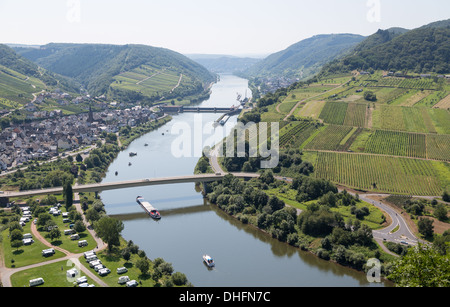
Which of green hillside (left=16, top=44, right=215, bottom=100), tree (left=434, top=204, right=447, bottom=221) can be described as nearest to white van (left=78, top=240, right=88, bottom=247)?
tree (left=434, top=204, right=447, bottom=221)

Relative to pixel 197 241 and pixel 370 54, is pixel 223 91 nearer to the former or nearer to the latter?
pixel 370 54

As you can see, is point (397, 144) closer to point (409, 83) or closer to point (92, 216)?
point (409, 83)

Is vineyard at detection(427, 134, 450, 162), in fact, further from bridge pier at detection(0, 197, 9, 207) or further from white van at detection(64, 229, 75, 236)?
bridge pier at detection(0, 197, 9, 207)

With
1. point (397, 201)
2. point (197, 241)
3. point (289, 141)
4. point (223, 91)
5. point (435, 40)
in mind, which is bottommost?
point (197, 241)

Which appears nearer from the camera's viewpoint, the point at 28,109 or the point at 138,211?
the point at 138,211
